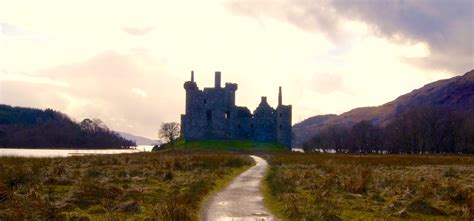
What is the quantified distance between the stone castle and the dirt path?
2664 inches

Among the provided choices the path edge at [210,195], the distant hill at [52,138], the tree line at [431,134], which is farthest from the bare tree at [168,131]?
the path edge at [210,195]

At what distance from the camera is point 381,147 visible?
114875 millimetres

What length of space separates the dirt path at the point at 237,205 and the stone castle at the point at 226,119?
67675 mm

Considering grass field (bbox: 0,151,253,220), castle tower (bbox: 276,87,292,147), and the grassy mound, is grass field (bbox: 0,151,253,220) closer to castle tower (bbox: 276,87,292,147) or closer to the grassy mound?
the grassy mound

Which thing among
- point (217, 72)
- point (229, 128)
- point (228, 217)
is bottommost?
point (228, 217)

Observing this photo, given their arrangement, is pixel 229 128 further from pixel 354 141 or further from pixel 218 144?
pixel 354 141

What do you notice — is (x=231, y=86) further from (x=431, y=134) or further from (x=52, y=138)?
(x=52, y=138)

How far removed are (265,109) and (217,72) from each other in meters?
10.4

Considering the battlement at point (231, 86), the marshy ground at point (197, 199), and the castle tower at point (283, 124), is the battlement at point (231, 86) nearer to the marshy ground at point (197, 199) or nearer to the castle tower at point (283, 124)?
the castle tower at point (283, 124)

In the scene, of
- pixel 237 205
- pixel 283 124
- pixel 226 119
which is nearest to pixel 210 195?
pixel 237 205

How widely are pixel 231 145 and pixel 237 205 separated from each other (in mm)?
68415

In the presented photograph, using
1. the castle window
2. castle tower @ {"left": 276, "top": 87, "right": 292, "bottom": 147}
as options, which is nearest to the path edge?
the castle window

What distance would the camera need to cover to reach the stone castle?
9456cm

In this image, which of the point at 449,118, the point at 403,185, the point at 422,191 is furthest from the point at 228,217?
the point at 449,118
